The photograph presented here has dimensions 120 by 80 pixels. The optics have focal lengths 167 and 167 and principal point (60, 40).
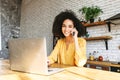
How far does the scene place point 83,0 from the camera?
3.95 meters

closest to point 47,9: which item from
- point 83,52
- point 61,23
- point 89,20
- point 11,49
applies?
point 89,20

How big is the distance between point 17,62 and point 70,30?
3.34ft

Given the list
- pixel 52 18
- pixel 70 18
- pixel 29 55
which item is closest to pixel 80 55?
pixel 70 18

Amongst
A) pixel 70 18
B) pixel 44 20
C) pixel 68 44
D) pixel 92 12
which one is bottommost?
pixel 68 44

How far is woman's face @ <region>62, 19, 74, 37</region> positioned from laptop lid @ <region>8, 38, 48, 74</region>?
0.96 meters

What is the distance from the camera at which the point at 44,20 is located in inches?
210

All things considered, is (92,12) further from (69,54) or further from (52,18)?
(52,18)

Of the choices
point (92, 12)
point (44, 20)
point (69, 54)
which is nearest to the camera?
point (69, 54)

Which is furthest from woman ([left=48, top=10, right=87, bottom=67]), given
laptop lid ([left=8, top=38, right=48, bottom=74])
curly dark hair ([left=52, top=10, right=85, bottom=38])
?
laptop lid ([left=8, top=38, right=48, bottom=74])

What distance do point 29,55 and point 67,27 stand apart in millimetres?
1081

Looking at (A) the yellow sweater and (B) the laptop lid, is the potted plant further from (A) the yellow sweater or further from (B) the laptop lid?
(B) the laptop lid

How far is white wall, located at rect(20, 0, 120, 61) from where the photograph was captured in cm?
327

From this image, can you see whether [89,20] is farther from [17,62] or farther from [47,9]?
[17,62]

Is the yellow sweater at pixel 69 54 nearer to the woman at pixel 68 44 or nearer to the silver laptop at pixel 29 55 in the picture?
the woman at pixel 68 44
